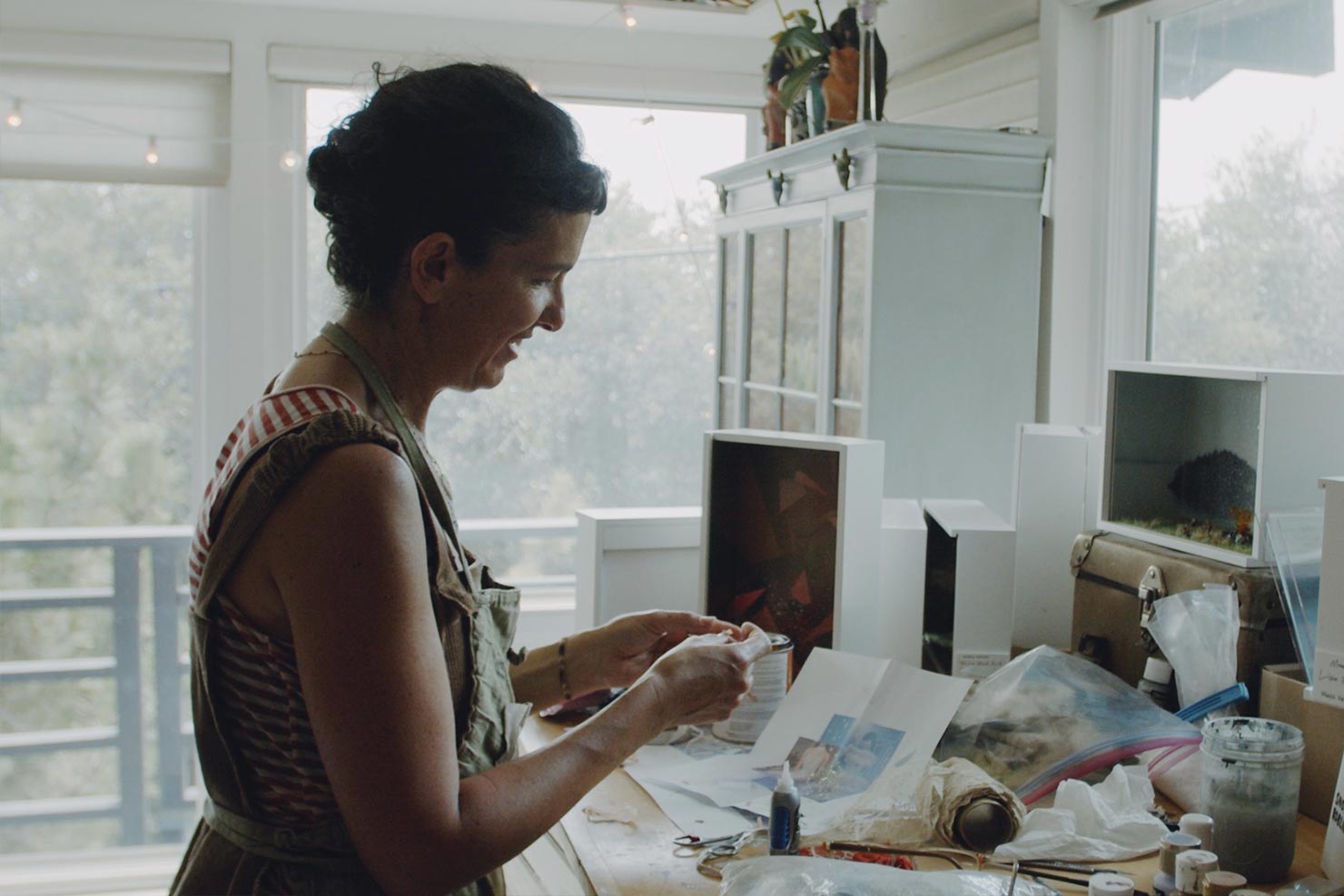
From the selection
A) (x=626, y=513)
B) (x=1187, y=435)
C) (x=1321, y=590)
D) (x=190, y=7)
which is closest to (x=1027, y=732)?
(x=1321, y=590)

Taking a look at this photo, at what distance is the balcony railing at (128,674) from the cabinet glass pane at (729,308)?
164 cm

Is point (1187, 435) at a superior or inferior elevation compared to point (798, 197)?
inferior

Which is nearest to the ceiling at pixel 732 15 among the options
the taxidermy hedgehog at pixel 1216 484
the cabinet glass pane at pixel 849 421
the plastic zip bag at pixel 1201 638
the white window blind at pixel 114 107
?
the white window blind at pixel 114 107

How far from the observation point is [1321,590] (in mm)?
1373

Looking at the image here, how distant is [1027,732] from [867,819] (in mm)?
270

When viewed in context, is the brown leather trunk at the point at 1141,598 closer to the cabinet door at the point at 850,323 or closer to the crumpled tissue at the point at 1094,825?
the crumpled tissue at the point at 1094,825

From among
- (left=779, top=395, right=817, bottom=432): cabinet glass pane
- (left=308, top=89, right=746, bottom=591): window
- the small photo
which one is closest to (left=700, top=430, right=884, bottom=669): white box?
the small photo

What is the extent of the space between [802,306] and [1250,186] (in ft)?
3.06

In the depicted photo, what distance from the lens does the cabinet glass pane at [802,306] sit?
2.63 metres

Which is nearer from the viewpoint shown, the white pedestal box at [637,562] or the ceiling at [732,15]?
the white pedestal box at [637,562]

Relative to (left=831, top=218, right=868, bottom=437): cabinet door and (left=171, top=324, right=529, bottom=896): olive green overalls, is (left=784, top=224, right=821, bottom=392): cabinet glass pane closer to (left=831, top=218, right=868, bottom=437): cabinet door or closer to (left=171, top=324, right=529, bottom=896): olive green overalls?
(left=831, top=218, right=868, bottom=437): cabinet door

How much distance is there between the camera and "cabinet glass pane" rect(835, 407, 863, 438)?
2369 mm

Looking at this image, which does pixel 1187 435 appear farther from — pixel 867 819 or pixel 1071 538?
pixel 867 819

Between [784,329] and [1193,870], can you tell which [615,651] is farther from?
[784,329]
